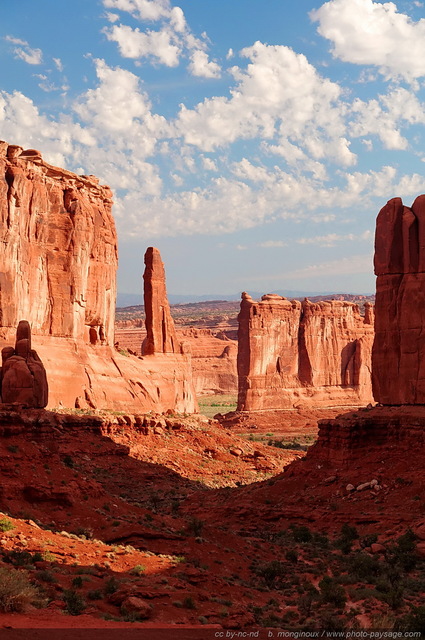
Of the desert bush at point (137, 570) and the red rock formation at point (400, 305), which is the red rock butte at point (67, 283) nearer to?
the red rock formation at point (400, 305)

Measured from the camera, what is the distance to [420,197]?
3359 centimetres

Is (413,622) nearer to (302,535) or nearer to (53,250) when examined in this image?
(302,535)

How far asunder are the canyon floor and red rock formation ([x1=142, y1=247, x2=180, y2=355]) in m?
18.8

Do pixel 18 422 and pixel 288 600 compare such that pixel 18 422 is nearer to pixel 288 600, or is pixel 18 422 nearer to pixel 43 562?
pixel 43 562

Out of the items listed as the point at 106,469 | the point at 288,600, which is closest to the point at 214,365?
the point at 106,469

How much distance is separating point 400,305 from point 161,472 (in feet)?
50.1

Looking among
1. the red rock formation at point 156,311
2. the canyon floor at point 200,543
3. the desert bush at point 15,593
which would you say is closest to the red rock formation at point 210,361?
the red rock formation at point 156,311

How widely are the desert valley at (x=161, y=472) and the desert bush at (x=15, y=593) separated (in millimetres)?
42

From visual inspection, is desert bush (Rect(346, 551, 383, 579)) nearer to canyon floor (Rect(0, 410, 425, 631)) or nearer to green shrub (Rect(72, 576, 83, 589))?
canyon floor (Rect(0, 410, 425, 631))

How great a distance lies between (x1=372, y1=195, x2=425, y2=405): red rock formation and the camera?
107 feet

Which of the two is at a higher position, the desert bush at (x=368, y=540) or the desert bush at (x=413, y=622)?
the desert bush at (x=413, y=622)

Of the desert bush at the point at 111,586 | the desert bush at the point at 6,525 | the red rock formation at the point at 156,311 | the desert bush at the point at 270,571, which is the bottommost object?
the desert bush at the point at 270,571

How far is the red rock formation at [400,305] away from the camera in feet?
107

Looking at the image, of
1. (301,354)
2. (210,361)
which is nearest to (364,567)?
(301,354)
